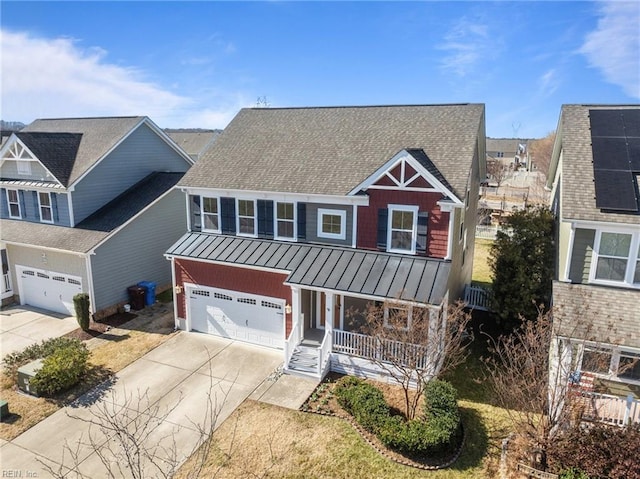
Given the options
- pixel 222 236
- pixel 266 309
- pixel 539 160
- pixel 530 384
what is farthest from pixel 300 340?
pixel 539 160

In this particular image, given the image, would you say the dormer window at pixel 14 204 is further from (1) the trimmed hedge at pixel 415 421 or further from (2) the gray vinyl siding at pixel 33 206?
(1) the trimmed hedge at pixel 415 421

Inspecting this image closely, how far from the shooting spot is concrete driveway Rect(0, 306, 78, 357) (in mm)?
18375

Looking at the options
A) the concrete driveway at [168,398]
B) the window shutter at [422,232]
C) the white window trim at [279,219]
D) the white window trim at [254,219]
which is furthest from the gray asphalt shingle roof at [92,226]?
the window shutter at [422,232]

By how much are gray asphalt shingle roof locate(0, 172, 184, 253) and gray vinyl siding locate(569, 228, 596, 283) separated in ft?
63.1

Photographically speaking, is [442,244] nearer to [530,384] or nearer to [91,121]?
[530,384]

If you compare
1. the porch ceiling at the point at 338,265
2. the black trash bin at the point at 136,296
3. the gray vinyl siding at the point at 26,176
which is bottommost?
the black trash bin at the point at 136,296

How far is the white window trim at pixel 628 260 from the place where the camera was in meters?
12.5

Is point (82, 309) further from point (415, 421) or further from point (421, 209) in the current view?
point (421, 209)

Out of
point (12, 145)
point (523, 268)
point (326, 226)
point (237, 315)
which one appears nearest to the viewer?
point (523, 268)

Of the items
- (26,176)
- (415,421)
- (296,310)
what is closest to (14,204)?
(26,176)

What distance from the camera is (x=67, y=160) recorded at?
22.6 metres

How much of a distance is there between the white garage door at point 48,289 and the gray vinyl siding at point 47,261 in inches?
9.8

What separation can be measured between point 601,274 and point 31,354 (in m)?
20.2

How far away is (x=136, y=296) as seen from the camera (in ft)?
70.8
